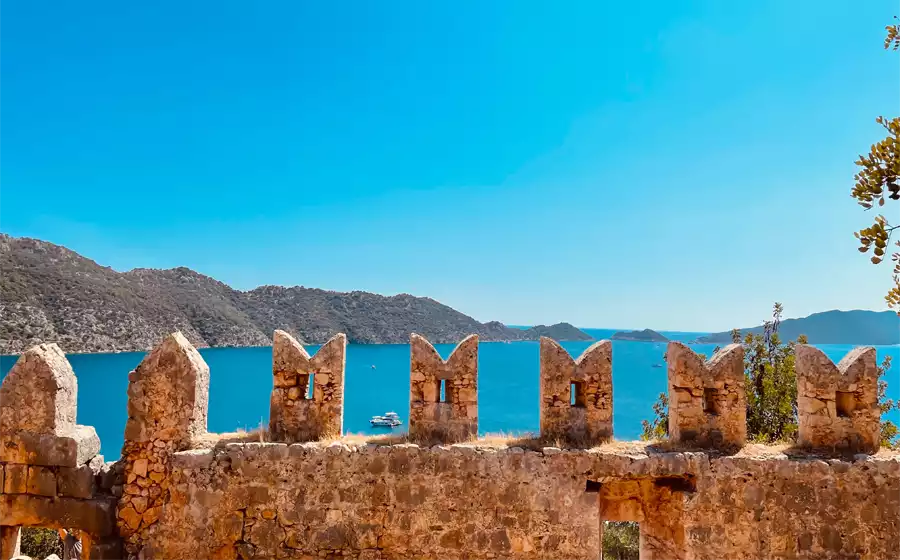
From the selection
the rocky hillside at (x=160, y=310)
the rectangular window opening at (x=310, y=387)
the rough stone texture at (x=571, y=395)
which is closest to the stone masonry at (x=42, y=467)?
the rectangular window opening at (x=310, y=387)

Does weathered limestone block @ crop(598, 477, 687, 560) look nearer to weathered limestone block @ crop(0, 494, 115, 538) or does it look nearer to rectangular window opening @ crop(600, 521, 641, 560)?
weathered limestone block @ crop(0, 494, 115, 538)

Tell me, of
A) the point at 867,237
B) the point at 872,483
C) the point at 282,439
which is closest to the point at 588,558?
the point at 872,483

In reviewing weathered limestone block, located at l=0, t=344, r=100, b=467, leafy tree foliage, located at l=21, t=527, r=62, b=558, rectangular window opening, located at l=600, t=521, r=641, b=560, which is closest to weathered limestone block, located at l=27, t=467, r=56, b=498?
weathered limestone block, located at l=0, t=344, r=100, b=467

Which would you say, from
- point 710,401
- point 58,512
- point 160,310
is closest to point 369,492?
point 58,512

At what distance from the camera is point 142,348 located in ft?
244

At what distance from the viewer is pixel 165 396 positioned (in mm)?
5461

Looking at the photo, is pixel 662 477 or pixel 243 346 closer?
pixel 662 477

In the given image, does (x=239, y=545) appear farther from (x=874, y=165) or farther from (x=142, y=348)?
(x=142, y=348)

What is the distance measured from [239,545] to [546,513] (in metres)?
3.15

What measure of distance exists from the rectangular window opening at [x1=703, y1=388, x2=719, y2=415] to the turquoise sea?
32919mm

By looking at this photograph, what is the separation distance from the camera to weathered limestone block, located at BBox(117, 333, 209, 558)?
17.5ft

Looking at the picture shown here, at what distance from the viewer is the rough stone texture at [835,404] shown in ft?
18.6

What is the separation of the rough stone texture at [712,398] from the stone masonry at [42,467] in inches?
238

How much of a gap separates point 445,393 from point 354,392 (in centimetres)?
7113
